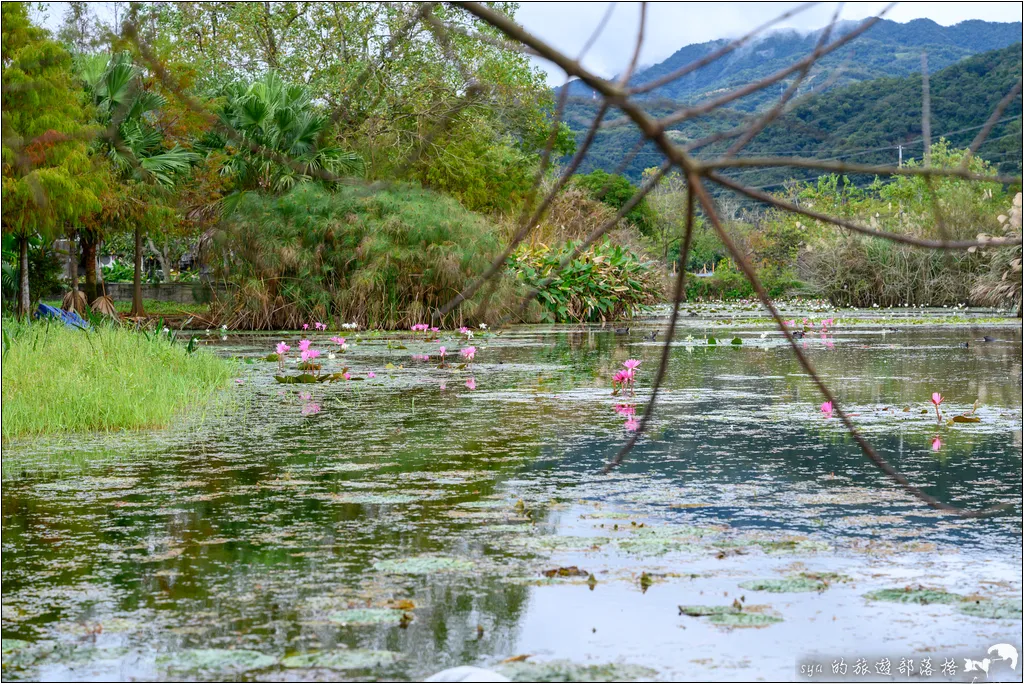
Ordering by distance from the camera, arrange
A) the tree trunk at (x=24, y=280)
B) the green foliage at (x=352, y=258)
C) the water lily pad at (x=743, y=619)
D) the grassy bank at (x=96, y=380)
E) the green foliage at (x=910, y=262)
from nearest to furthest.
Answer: the water lily pad at (x=743, y=619) < the grassy bank at (x=96, y=380) < the tree trunk at (x=24, y=280) < the green foliage at (x=352, y=258) < the green foliage at (x=910, y=262)

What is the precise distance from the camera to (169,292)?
24.5m

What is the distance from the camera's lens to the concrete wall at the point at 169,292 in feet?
77.9

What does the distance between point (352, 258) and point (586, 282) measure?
3905 mm

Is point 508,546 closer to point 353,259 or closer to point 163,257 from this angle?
point 353,259

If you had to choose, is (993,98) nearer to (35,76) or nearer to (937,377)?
(937,377)

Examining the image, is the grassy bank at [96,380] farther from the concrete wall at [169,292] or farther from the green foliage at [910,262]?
the green foliage at [910,262]

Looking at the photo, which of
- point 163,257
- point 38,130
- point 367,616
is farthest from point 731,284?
point 367,616

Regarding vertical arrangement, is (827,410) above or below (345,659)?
above

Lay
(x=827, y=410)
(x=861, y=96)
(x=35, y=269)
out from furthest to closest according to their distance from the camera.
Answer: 1. (x=35, y=269)
2. (x=861, y=96)
3. (x=827, y=410)

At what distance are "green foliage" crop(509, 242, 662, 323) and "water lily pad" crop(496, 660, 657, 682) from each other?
1468 cm

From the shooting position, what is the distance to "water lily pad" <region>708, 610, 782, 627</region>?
8.38ft

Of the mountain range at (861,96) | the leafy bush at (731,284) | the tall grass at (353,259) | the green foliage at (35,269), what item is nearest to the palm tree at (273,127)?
the tall grass at (353,259)

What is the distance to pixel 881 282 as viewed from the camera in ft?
79.6

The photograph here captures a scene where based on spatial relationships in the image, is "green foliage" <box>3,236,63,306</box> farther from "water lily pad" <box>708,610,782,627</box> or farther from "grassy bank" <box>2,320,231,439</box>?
"water lily pad" <box>708,610,782,627</box>
